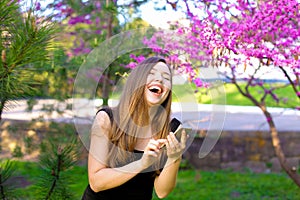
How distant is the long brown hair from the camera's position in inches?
50.9

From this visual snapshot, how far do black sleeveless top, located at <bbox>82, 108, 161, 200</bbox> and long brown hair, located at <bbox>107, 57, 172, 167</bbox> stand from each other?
101 millimetres

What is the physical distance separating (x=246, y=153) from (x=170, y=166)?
11.1ft

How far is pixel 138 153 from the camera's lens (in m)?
1.37

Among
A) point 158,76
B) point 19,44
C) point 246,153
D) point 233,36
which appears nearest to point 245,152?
point 246,153

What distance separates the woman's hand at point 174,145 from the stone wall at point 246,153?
3.33 meters

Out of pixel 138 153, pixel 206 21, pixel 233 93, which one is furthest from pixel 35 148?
pixel 233 93

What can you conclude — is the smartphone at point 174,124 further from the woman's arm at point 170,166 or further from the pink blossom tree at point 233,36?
the pink blossom tree at point 233,36

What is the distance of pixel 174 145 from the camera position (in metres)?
1.15

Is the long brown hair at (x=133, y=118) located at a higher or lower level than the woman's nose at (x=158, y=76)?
lower

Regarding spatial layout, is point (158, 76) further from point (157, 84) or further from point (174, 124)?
point (174, 124)

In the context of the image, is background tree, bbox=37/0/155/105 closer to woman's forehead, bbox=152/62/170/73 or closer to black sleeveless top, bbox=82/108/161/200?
black sleeveless top, bbox=82/108/161/200

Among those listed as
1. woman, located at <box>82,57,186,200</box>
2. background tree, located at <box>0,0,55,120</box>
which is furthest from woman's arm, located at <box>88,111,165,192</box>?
background tree, located at <box>0,0,55,120</box>

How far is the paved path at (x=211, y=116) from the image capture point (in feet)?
4.35

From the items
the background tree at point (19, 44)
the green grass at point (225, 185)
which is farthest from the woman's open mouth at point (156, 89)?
the green grass at point (225, 185)
